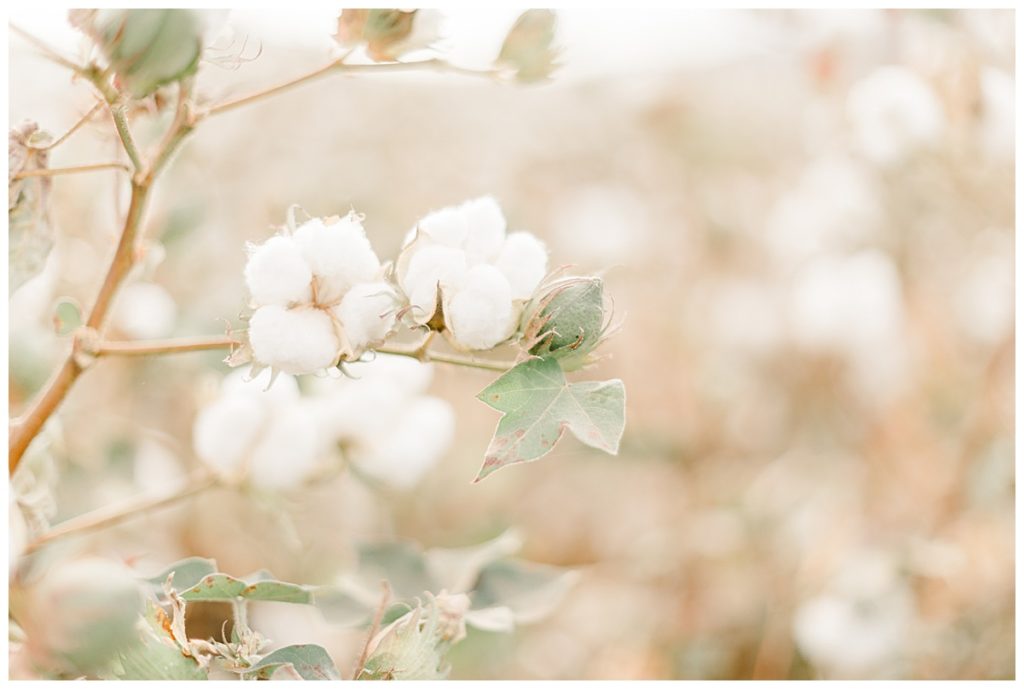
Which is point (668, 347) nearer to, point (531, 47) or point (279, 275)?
point (531, 47)

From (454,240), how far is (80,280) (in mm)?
500

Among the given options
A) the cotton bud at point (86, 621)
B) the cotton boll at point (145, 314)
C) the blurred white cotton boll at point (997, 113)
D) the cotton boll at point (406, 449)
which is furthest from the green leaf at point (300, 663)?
the blurred white cotton boll at point (997, 113)

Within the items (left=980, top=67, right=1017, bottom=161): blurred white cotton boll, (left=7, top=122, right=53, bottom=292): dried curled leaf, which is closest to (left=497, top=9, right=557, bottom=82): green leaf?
(left=7, top=122, right=53, bottom=292): dried curled leaf

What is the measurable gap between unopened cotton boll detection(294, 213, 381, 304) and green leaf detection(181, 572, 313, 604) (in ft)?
0.44

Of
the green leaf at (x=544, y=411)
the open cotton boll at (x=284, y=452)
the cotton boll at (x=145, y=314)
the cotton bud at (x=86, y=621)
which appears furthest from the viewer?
the cotton boll at (x=145, y=314)

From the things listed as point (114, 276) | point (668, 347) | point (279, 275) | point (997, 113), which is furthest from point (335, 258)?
point (668, 347)

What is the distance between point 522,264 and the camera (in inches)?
16.5

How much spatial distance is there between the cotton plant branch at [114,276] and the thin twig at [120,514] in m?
0.08

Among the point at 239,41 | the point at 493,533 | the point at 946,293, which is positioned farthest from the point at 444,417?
the point at 946,293

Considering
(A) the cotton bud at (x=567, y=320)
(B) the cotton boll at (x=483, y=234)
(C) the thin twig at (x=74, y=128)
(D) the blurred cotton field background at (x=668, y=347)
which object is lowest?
(D) the blurred cotton field background at (x=668, y=347)

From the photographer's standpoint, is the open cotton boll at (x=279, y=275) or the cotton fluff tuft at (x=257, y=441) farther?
the cotton fluff tuft at (x=257, y=441)

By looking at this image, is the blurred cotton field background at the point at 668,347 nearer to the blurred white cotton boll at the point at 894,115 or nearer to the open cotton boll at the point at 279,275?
the blurred white cotton boll at the point at 894,115

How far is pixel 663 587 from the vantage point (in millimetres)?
1192

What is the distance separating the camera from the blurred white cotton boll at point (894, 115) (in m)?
1.06
